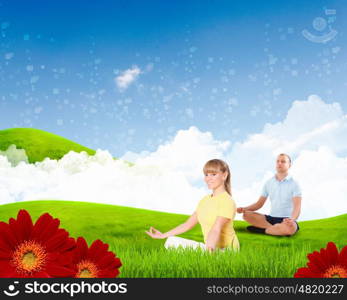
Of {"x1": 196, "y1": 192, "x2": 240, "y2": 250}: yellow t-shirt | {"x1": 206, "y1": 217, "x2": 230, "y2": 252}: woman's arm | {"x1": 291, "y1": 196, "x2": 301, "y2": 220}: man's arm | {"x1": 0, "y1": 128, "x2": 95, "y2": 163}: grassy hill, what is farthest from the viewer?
{"x1": 0, "y1": 128, "x2": 95, "y2": 163}: grassy hill

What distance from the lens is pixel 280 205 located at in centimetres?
706

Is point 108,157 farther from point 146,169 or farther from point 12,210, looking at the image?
point 12,210

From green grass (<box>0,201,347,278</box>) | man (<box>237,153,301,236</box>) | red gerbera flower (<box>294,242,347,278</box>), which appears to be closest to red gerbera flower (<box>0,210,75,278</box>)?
green grass (<box>0,201,347,278</box>)

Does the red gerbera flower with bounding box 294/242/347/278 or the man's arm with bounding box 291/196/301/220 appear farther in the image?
the man's arm with bounding box 291/196/301/220

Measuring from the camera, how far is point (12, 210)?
33.6 ft

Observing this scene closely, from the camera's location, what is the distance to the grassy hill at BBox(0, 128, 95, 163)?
20.8m

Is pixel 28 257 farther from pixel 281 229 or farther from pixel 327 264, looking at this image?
pixel 281 229

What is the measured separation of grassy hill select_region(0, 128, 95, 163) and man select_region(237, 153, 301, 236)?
1412 cm

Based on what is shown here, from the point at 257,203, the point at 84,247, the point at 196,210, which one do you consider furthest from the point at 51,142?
the point at 84,247

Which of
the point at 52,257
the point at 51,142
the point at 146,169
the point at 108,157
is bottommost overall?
the point at 52,257

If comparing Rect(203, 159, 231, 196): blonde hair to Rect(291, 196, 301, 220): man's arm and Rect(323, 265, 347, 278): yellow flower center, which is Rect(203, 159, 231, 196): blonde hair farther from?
Rect(291, 196, 301, 220): man's arm

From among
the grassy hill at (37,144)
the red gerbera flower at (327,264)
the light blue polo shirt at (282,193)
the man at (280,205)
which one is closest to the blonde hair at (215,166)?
the red gerbera flower at (327,264)

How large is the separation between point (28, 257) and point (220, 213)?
6.24ft

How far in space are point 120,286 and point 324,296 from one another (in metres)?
0.95
